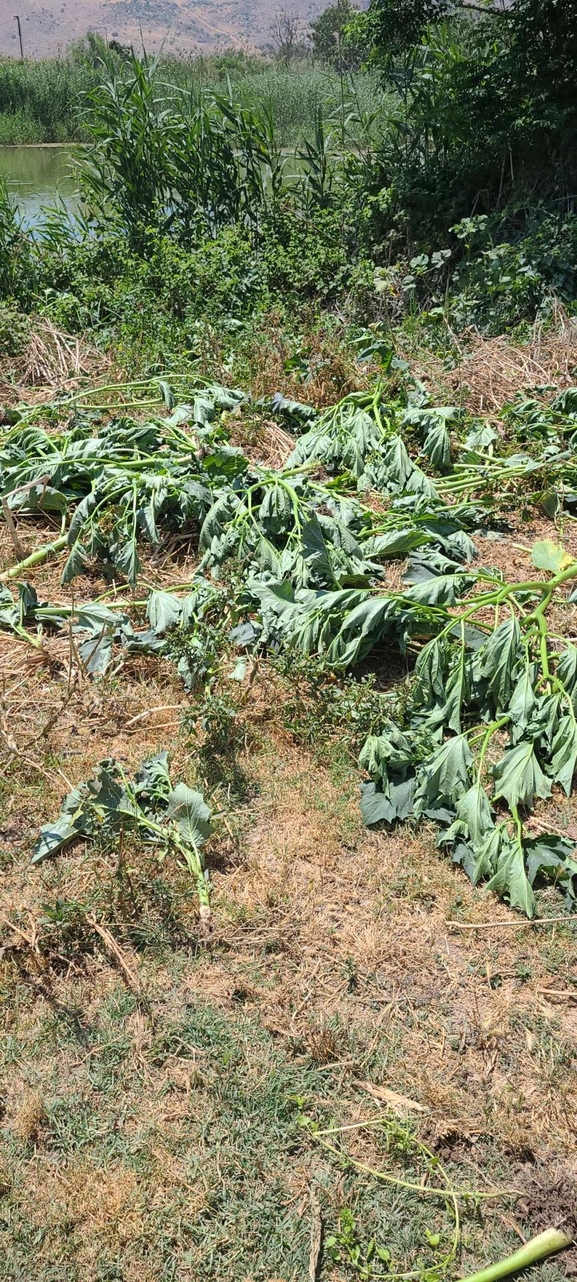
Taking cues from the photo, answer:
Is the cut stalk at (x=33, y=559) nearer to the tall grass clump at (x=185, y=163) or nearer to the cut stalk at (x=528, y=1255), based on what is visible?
the cut stalk at (x=528, y=1255)

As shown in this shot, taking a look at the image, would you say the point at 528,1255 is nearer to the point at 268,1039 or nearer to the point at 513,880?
the point at 268,1039

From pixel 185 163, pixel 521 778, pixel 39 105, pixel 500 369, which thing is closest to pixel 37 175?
pixel 39 105

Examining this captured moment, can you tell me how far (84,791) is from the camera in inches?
118

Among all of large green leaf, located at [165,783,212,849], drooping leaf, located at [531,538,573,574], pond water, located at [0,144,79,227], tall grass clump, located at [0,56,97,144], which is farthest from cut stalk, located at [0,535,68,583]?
tall grass clump, located at [0,56,97,144]

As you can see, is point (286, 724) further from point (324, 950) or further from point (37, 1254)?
point (37, 1254)

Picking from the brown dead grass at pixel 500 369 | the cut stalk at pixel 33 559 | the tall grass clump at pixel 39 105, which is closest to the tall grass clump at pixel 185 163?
the brown dead grass at pixel 500 369

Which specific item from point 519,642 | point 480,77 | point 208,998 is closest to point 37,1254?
point 208,998

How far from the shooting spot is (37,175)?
663 inches

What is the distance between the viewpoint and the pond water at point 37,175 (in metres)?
13.5

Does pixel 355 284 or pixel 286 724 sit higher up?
pixel 355 284

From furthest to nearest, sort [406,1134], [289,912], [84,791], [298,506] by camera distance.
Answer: [298,506]
[84,791]
[289,912]
[406,1134]

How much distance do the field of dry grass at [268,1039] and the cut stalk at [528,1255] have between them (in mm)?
41

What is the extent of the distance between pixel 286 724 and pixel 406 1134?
147cm

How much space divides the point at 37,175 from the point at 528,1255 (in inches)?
716
